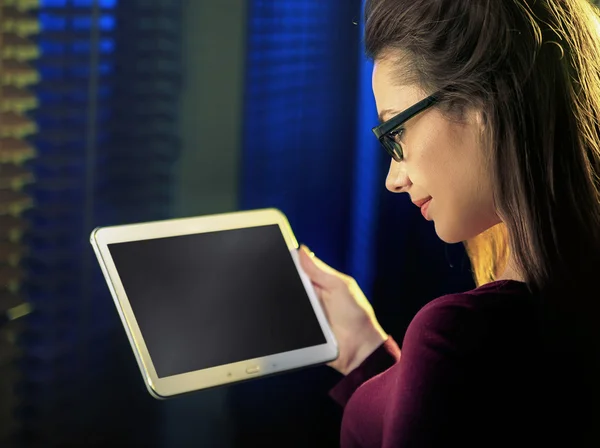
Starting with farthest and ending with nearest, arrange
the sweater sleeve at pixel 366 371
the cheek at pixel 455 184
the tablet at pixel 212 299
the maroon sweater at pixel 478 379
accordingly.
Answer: the sweater sleeve at pixel 366 371 < the tablet at pixel 212 299 < the cheek at pixel 455 184 < the maroon sweater at pixel 478 379

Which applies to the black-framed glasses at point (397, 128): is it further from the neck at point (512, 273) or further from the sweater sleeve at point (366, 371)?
the sweater sleeve at point (366, 371)

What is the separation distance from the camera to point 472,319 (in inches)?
32.6

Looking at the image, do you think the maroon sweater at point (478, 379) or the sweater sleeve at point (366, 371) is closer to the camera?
the maroon sweater at point (478, 379)

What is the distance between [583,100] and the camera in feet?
3.06

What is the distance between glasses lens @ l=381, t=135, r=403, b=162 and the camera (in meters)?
1.01

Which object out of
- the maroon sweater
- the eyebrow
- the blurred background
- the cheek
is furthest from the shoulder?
the blurred background

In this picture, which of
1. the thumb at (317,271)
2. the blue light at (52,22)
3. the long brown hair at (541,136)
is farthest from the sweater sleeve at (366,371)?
the blue light at (52,22)

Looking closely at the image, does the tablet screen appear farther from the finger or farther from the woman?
the woman

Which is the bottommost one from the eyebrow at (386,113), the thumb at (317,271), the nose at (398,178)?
the thumb at (317,271)

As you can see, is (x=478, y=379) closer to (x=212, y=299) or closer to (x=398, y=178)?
(x=398, y=178)

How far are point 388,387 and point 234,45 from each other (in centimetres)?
73

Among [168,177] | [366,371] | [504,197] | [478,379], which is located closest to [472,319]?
[478,379]

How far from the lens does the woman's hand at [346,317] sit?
1.31 metres

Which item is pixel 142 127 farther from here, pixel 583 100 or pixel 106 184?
pixel 583 100
